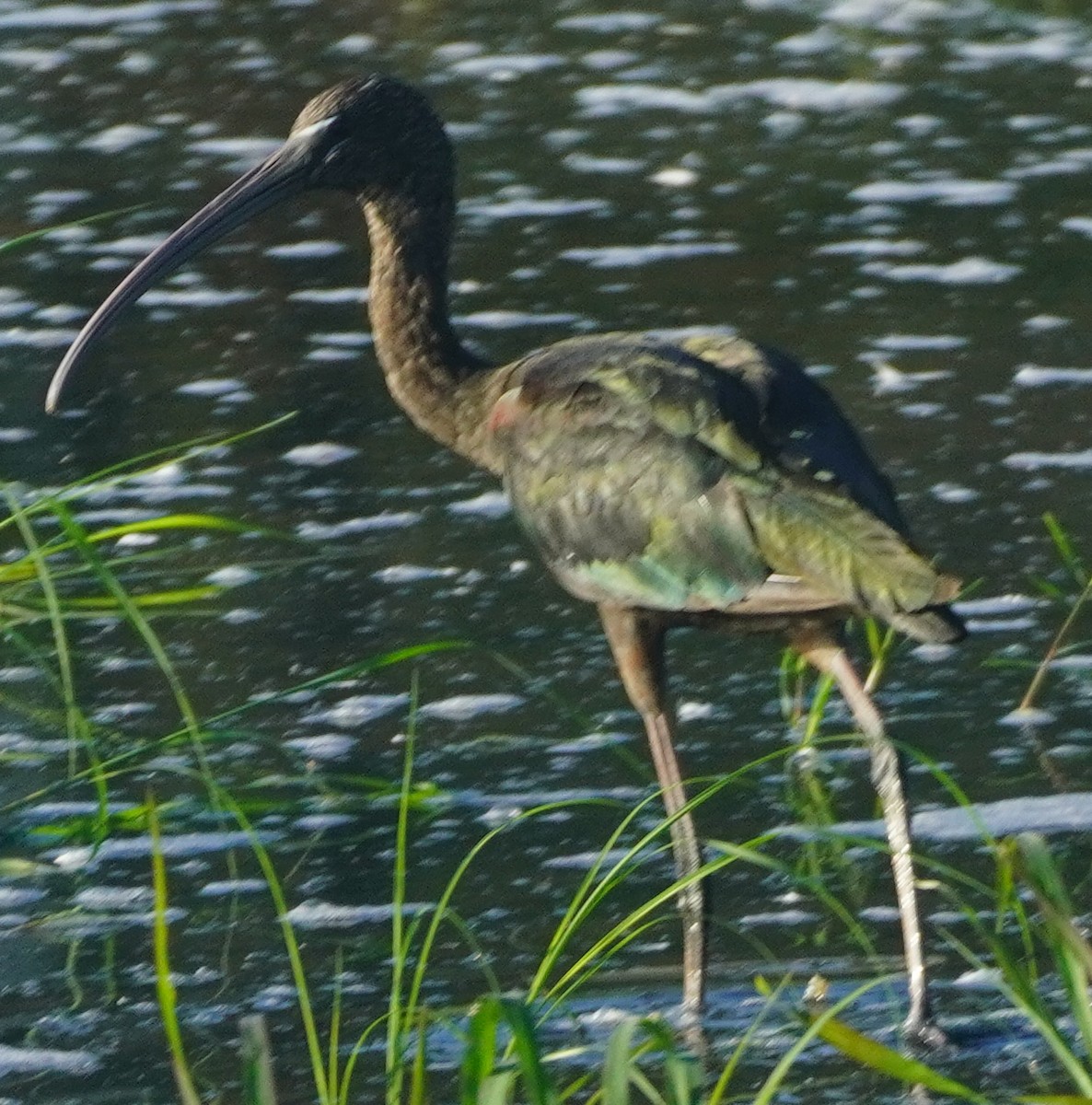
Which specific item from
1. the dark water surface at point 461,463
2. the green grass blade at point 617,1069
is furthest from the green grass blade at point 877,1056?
the dark water surface at point 461,463

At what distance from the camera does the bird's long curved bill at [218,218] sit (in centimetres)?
648

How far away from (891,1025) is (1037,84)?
29.8 feet

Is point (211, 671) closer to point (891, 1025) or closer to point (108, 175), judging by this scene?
point (891, 1025)

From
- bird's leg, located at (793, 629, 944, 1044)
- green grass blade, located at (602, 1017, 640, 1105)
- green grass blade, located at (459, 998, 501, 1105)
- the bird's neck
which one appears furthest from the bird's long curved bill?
green grass blade, located at (602, 1017, 640, 1105)

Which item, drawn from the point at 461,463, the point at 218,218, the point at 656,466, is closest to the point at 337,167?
the point at 218,218

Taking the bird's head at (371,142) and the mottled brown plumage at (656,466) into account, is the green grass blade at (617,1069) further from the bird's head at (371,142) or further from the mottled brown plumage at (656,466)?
the bird's head at (371,142)

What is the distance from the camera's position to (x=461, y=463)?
901 cm

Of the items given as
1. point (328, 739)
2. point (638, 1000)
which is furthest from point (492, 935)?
point (328, 739)

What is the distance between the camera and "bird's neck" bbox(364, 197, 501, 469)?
20.7 ft

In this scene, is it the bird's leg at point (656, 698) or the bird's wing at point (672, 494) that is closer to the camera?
the bird's wing at point (672, 494)

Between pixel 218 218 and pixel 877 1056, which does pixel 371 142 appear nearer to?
pixel 218 218

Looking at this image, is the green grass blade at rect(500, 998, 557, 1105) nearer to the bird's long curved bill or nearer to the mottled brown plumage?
the mottled brown plumage

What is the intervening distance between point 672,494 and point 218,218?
1378 millimetres

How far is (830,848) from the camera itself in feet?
20.2
